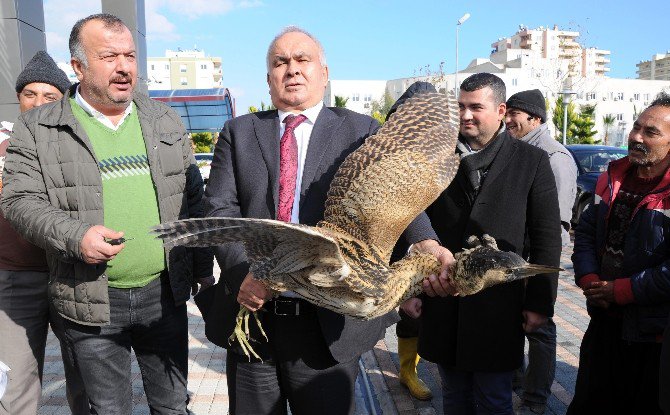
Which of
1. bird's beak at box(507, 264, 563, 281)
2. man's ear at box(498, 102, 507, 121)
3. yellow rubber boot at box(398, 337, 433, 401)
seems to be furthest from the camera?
yellow rubber boot at box(398, 337, 433, 401)

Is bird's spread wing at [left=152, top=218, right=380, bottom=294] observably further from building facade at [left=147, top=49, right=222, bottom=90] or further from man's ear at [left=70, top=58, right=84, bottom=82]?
building facade at [left=147, top=49, right=222, bottom=90]

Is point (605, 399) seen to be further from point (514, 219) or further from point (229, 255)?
point (229, 255)

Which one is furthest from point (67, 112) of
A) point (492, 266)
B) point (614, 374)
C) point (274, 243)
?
point (614, 374)

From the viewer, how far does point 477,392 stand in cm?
290

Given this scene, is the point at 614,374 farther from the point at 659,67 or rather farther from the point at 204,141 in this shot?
the point at 659,67

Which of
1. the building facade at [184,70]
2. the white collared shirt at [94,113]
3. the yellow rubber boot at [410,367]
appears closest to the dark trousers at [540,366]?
the yellow rubber boot at [410,367]

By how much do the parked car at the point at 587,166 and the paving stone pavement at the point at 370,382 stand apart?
611cm

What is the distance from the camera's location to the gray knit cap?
3299mm

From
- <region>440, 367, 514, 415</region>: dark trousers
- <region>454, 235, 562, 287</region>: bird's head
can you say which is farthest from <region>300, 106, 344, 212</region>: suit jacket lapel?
<region>440, 367, 514, 415</region>: dark trousers

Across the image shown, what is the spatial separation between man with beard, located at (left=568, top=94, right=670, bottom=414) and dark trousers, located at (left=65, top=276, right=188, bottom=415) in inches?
97.8

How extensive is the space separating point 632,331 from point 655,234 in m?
0.58

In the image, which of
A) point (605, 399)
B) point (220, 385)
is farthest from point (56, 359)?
point (605, 399)

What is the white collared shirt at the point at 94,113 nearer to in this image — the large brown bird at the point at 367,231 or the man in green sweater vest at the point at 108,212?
the man in green sweater vest at the point at 108,212

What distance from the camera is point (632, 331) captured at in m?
2.76
